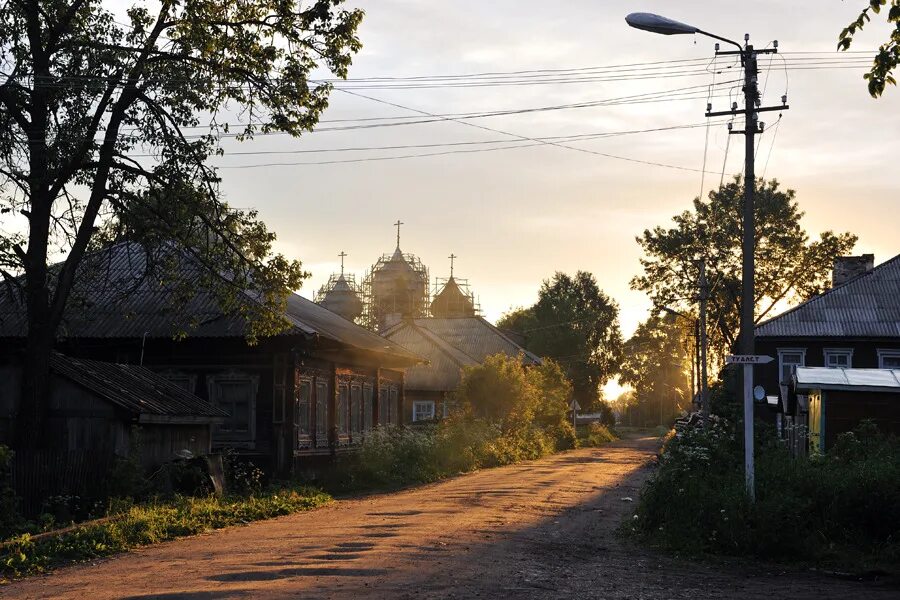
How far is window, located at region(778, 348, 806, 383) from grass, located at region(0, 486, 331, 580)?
29773 mm

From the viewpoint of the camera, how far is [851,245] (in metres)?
55.6

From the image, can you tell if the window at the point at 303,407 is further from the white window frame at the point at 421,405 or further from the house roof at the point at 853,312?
the house roof at the point at 853,312

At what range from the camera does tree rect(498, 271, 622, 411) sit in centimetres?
10156

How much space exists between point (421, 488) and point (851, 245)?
119 ft

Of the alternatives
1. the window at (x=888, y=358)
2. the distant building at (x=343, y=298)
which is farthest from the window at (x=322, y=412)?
the distant building at (x=343, y=298)

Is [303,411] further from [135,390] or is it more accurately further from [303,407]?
[135,390]

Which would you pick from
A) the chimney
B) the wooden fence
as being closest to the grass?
the wooden fence

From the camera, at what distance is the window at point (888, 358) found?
1758 inches

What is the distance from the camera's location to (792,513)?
14.2m

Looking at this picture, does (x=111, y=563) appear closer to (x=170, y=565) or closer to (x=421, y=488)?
(x=170, y=565)

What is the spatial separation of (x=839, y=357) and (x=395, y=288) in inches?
2152

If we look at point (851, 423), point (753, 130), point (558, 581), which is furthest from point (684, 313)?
point (558, 581)

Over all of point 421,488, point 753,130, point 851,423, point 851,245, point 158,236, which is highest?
point 851,245

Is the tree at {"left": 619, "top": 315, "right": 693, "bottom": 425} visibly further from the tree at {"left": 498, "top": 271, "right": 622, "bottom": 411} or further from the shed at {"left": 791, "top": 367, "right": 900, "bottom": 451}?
the shed at {"left": 791, "top": 367, "right": 900, "bottom": 451}
